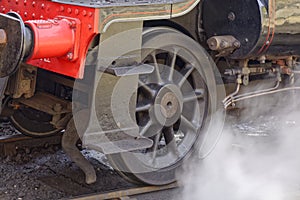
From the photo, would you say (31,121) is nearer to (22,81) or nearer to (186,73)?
(22,81)

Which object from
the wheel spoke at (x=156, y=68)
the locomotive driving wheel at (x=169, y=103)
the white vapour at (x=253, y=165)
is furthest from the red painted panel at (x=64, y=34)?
the white vapour at (x=253, y=165)

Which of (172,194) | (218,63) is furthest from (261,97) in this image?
(172,194)

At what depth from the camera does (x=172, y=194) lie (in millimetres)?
4426

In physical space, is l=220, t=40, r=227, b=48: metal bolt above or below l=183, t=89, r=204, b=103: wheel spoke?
above

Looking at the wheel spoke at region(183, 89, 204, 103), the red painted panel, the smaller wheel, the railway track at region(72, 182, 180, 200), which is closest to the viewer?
the red painted panel

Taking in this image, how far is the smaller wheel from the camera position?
5.09 metres

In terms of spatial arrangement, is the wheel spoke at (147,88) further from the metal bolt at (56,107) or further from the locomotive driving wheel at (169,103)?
the metal bolt at (56,107)

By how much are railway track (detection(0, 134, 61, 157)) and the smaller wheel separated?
0.07 m

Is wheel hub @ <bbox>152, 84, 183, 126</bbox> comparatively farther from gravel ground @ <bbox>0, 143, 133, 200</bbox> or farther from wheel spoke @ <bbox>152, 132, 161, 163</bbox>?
gravel ground @ <bbox>0, 143, 133, 200</bbox>

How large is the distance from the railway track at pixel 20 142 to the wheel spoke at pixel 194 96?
139cm

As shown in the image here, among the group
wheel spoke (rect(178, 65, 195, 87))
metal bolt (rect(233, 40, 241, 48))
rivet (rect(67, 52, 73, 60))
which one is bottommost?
wheel spoke (rect(178, 65, 195, 87))

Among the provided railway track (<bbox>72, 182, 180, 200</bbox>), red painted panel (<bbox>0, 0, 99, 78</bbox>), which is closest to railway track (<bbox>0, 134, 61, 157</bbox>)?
railway track (<bbox>72, 182, 180, 200</bbox>)

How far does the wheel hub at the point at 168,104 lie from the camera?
13.8 ft

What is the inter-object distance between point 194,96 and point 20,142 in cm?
156
